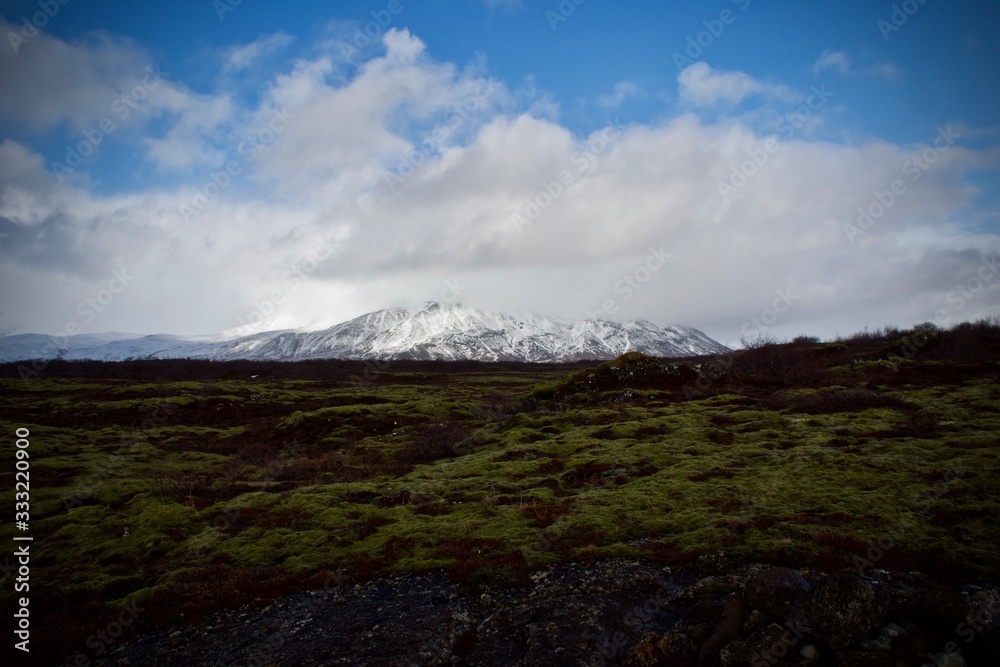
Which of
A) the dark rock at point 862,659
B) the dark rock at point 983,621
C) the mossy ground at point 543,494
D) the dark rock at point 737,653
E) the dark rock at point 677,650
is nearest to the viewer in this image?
the dark rock at point 983,621

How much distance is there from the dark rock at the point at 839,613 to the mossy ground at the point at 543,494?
322 centimetres

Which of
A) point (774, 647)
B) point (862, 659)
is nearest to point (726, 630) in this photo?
point (774, 647)

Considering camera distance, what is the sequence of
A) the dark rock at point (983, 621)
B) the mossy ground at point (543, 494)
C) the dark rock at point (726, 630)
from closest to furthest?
the dark rock at point (983, 621)
the dark rock at point (726, 630)
the mossy ground at point (543, 494)

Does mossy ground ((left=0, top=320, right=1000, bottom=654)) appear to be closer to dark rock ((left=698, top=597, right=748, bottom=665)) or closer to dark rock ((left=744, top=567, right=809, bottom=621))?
dark rock ((left=744, top=567, right=809, bottom=621))

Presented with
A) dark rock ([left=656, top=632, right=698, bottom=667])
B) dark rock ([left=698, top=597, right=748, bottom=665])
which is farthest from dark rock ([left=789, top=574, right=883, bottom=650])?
dark rock ([left=656, top=632, right=698, bottom=667])

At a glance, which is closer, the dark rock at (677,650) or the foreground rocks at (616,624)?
the foreground rocks at (616,624)

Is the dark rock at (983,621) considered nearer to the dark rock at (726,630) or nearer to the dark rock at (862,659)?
the dark rock at (862,659)

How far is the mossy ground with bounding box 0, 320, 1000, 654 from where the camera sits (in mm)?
12602

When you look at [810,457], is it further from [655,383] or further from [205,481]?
[205,481]

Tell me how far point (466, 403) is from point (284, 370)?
2590 inches

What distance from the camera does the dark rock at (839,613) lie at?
768 centimetres

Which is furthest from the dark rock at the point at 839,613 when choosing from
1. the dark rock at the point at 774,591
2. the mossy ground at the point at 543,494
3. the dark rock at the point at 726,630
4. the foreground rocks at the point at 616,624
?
the mossy ground at the point at 543,494

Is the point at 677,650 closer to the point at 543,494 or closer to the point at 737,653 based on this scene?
the point at 737,653

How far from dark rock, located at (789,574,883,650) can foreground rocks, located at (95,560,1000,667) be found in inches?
0.7
